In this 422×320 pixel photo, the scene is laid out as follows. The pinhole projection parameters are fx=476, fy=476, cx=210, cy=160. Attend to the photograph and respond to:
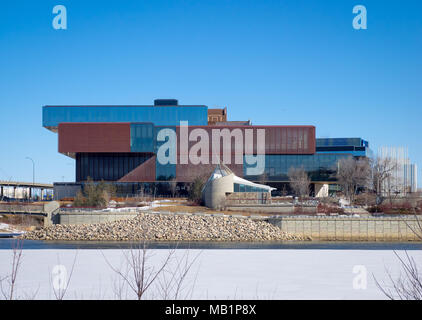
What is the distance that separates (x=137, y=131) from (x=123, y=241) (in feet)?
166

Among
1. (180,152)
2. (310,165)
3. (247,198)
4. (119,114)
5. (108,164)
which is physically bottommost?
(247,198)

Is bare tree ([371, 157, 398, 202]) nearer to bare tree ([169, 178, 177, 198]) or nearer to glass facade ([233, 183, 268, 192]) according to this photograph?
glass facade ([233, 183, 268, 192])

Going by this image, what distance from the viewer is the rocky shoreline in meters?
46.5

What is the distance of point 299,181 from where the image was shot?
85750 millimetres

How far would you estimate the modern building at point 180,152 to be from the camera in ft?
306

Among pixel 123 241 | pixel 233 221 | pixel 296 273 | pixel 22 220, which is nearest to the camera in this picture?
pixel 296 273

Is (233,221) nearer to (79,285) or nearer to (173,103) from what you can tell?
(79,285)

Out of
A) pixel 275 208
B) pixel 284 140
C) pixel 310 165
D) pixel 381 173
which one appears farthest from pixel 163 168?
pixel 381 173

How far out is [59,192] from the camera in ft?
309

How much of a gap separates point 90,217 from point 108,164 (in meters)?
45.3

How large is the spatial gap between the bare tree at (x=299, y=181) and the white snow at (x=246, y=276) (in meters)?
58.6

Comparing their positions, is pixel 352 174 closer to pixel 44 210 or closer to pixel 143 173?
pixel 143 173

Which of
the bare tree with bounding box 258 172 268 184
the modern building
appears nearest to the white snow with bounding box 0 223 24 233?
the modern building
